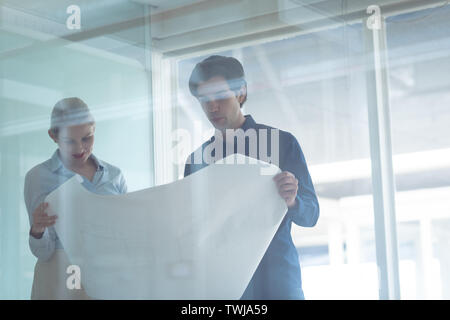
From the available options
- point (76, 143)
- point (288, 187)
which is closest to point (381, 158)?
point (288, 187)

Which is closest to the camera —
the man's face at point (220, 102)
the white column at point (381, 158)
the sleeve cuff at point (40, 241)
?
the white column at point (381, 158)

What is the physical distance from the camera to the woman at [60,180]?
3.93ft

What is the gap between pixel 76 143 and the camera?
1243 mm

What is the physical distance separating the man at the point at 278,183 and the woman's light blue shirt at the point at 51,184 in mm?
156

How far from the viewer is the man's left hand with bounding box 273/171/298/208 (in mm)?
1072

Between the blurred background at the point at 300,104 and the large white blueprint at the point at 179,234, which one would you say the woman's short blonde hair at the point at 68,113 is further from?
the large white blueprint at the point at 179,234

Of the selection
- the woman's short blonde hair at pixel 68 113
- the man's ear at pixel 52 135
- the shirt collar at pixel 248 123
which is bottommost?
the shirt collar at pixel 248 123

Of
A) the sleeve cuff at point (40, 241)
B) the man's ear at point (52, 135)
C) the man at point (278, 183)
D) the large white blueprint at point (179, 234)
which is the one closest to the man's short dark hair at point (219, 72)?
the man at point (278, 183)

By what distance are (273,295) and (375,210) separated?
0.23 metres

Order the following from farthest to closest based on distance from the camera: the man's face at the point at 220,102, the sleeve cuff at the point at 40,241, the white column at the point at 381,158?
the sleeve cuff at the point at 40,241 → the man's face at the point at 220,102 → the white column at the point at 381,158

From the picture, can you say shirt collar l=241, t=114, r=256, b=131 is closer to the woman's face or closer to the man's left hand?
the man's left hand

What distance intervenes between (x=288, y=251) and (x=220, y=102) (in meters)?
0.30

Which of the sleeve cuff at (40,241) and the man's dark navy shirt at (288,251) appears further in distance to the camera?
the sleeve cuff at (40,241)
